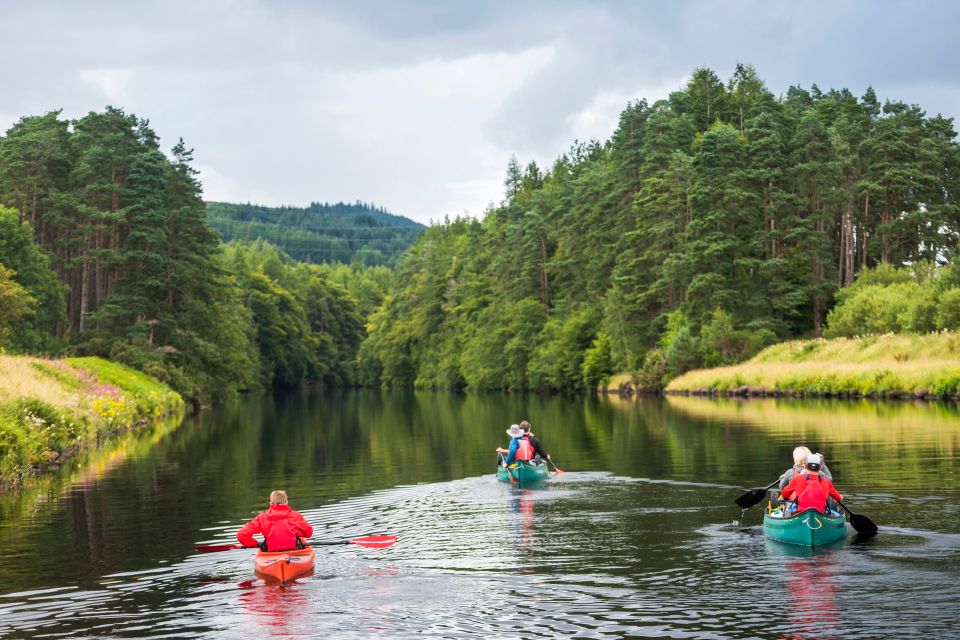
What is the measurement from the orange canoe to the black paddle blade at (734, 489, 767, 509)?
828 cm

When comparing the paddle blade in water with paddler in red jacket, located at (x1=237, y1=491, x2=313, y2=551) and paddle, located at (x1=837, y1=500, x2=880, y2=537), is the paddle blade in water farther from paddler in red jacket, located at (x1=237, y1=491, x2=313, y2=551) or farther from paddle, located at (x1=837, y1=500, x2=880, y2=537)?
paddler in red jacket, located at (x1=237, y1=491, x2=313, y2=551)

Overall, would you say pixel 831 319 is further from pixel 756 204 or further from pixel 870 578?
pixel 870 578

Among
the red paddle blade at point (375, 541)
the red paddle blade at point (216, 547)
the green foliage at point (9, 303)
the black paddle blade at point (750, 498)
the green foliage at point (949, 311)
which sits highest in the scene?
the green foliage at point (9, 303)

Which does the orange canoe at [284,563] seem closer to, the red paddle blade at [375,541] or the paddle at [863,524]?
the red paddle blade at [375,541]

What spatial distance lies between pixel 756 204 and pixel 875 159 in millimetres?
13936

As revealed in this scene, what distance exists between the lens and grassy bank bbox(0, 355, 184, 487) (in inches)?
1088

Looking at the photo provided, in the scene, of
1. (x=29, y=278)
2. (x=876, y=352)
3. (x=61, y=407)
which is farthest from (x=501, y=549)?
(x=29, y=278)

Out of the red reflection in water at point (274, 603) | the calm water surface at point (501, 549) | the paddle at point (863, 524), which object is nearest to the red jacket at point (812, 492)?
the paddle at point (863, 524)

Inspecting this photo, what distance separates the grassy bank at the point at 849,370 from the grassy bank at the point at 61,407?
36300mm

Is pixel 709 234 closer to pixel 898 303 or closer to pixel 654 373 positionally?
pixel 654 373

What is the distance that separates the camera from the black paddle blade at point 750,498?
19.0m

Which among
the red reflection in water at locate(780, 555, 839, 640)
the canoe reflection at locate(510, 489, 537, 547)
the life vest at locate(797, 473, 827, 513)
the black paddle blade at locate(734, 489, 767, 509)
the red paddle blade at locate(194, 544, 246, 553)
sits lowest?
the red reflection in water at locate(780, 555, 839, 640)

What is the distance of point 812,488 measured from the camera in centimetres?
1644

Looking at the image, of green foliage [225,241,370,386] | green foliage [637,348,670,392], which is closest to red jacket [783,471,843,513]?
green foliage [637,348,670,392]
